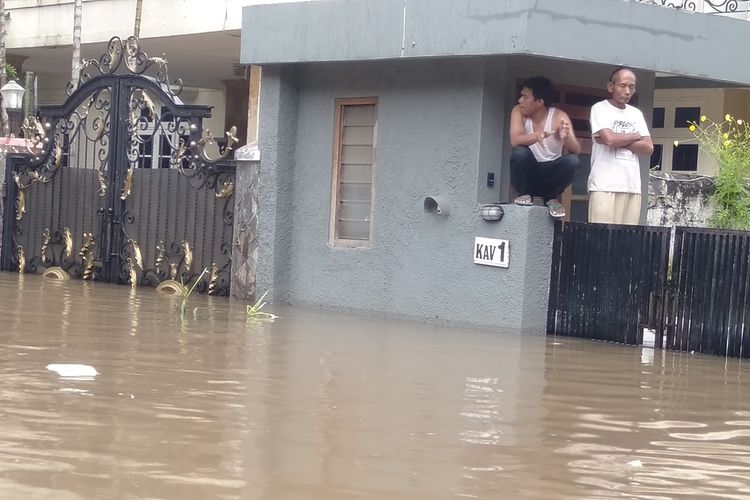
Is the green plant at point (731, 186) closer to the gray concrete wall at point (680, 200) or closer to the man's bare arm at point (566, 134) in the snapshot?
the gray concrete wall at point (680, 200)

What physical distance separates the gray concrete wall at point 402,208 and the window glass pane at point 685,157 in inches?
360

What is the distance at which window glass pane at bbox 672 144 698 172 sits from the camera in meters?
20.4

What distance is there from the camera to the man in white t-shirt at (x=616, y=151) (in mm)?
10969

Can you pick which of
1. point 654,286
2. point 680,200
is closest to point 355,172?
point 654,286

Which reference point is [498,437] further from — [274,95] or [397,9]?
[274,95]

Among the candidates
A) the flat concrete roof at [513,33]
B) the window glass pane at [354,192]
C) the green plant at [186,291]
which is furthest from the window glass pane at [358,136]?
the green plant at [186,291]

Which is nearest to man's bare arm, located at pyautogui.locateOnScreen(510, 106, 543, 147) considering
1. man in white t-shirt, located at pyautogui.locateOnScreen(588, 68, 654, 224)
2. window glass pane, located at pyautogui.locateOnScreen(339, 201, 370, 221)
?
man in white t-shirt, located at pyautogui.locateOnScreen(588, 68, 654, 224)

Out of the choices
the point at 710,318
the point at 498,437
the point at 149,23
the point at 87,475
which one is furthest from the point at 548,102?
the point at 149,23

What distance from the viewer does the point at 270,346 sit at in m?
8.96

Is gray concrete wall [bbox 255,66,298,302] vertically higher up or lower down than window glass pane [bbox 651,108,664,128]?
lower down

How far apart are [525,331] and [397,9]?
9.91 ft

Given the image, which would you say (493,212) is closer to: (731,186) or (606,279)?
(606,279)

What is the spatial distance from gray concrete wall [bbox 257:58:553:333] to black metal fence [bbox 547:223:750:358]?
283 mm

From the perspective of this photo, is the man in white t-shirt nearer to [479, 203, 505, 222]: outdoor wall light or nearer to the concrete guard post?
[479, 203, 505, 222]: outdoor wall light
